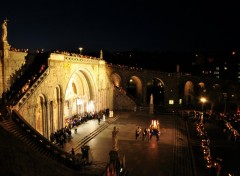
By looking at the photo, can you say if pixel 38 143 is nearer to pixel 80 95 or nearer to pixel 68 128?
pixel 68 128

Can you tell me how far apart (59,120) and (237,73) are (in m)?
68.6

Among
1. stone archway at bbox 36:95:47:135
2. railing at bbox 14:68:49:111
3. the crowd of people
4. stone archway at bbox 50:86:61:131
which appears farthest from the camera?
stone archway at bbox 50:86:61:131

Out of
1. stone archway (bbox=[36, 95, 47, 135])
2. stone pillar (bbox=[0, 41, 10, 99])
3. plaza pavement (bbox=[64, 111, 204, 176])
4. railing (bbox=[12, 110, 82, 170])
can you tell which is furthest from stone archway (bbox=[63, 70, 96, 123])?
railing (bbox=[12, 110, 82, 170])

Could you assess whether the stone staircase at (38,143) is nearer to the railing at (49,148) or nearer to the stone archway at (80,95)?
the railing at (49,148)

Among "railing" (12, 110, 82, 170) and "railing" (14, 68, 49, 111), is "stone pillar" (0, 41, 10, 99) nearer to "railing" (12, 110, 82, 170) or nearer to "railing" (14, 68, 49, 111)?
"railing" (14, 68, 49, 111)

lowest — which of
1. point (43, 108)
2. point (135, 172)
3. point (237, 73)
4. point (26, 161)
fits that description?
point (135, 172)

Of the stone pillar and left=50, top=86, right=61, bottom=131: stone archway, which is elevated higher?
the stone pillar

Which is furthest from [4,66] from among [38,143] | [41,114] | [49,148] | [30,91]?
[49,148]

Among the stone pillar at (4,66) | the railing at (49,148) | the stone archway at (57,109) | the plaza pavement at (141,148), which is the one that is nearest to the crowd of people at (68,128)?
the plaza pavement at (141,148)

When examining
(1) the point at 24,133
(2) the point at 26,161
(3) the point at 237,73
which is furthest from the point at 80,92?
(3) the point at 237,73

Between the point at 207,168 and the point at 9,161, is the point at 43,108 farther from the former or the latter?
the point at 207,168

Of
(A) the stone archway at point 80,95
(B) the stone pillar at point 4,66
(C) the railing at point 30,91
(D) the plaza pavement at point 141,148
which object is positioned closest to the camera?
(D) the plaza pavement at point 141,148

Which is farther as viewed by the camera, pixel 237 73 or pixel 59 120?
pixel 237 73

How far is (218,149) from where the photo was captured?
2381cm
